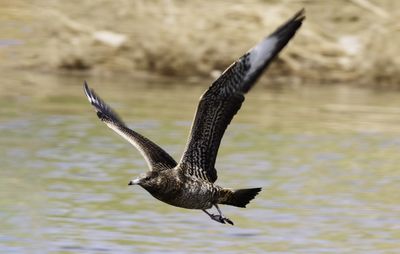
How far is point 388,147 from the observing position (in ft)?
46.3

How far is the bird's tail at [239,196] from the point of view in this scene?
26.6 feet

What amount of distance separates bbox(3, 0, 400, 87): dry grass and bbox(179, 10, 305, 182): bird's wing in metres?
10.9

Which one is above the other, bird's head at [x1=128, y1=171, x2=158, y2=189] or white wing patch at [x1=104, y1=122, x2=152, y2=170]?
white wing patch at [x1=104, y1=122, x2=152, y2=170]

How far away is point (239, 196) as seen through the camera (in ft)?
26.8

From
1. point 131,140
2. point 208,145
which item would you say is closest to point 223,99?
point 208,145

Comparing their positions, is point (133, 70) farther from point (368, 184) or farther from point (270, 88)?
point (368, 184)

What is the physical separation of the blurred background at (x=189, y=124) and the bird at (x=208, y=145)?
4.07 feet

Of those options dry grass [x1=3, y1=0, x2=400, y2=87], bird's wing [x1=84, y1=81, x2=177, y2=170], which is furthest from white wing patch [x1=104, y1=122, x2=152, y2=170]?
dry grass [x1=3, y1=0, x2=400, y2=87]

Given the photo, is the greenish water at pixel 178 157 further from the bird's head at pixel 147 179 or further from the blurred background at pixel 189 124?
the bird's head at pixel 147 179

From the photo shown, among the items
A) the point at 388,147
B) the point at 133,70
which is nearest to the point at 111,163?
the point at 388,147

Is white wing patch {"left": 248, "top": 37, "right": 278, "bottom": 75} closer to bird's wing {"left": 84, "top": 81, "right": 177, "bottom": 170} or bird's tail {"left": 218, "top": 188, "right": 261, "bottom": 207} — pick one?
bird's tail {"left": 218, "top": 188, "right": 261, "bottom": 207}

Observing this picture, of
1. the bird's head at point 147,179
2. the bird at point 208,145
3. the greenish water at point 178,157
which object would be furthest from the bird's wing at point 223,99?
the greenish water at point 178,157

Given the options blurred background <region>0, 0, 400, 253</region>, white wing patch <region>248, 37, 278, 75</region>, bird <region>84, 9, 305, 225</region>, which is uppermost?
blurred background <region>0, 0, 400, 253</region>

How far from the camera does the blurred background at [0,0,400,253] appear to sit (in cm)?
1008
